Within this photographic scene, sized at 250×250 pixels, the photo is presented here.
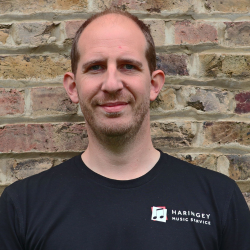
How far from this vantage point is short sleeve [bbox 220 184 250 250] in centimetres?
111

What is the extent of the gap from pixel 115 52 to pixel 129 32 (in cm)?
12

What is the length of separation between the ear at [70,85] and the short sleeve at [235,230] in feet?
2.45

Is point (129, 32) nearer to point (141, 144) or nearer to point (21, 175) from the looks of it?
point (141, 144)

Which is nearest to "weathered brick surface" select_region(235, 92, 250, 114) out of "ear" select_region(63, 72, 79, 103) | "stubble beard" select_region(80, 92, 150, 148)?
"stubble beard" select_region(80, 92, 150, 148)

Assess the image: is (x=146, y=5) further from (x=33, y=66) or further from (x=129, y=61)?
(x=33, y=66)

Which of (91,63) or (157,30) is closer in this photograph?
(91,63)

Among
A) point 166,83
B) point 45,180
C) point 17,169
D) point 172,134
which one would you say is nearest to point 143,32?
point 166,83

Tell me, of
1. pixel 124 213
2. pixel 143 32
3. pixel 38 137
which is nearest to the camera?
pixel 124 213

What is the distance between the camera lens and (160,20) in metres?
1.38

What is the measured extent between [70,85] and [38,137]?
282mm

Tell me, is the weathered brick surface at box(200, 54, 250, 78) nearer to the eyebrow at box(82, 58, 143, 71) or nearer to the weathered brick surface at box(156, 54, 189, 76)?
the weathered brick surface at box(156, 54, 189, 76)

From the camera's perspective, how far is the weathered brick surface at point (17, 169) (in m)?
1.38

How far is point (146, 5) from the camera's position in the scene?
4.54ft

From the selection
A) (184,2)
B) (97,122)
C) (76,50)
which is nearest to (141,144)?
(97,122)
